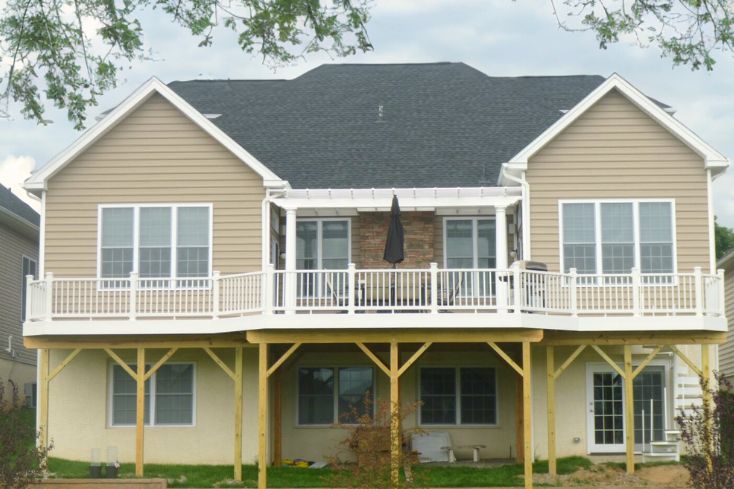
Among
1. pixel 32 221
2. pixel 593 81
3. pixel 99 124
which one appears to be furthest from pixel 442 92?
pixel 32 221

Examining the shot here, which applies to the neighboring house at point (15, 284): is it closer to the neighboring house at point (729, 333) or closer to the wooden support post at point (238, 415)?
the wooden support post at point (238, 415)

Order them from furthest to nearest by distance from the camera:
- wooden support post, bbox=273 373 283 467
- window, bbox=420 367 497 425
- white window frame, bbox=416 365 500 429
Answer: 1. window, bbox=420 367 497 425
2. white window frame, bbox=416 365 500 429
3. wooden support post, bbox=273 373 283 467

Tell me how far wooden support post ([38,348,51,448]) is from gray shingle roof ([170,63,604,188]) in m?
6.67

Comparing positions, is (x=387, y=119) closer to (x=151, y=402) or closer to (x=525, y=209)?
(x=525, y=209)

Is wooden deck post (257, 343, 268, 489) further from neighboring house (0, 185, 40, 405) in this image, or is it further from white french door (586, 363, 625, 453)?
neighboring house (0, 185, 40, 405)

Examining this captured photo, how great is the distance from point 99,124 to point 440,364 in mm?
9491

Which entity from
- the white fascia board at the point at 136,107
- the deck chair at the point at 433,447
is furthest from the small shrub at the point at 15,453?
the deck chair at the point at 433,447

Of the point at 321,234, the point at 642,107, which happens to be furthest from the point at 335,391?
the point at 642,107

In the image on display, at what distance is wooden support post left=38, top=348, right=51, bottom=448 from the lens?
24.2 meters

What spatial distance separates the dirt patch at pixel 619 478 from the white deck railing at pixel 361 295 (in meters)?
3.14

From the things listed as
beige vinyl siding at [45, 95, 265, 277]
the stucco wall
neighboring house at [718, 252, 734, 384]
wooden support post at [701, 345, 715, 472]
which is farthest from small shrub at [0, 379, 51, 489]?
neighboring house at [718, 252, 734, 384]

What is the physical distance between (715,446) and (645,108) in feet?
30.1

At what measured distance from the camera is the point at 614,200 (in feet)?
84.3

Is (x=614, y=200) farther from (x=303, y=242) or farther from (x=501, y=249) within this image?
(x=303, y=242)
